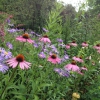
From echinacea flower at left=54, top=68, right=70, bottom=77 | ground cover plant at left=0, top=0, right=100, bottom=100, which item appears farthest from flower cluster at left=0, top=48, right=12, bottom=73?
echinacea flower at left=54, top=68, right=70, bottom=77

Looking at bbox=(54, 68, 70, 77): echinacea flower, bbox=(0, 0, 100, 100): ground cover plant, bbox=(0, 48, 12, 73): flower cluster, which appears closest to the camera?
bbox=(0, 48, 12, 73): flower cluster

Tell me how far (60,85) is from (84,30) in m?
3.60

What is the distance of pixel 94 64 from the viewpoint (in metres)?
3.25

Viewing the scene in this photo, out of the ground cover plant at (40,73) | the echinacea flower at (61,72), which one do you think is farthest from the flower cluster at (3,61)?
the echinacea flower at (61,72)

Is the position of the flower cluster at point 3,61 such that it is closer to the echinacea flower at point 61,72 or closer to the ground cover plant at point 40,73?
the ground cover plant at point 40,73

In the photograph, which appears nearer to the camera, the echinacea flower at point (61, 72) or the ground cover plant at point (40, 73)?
the ground cover plant at point (40, 73)

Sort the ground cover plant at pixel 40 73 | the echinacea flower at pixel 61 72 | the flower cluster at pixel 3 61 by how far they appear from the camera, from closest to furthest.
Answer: the flower cluster at pixel 3 61 < the ground cover plant at pixel 40 73 < the echinacea flower at pixel 61 72

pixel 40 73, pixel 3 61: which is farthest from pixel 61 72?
pixel 3 61

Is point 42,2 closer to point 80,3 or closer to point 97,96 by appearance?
point 80,3

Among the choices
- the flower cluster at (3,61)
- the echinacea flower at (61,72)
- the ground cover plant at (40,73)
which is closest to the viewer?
the flower cluster at (3,61)

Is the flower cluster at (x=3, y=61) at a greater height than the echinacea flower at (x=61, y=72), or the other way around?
the flower cluster at (x=3, y=61)

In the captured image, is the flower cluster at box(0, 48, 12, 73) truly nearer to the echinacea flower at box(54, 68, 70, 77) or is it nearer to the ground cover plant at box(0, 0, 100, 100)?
the ground cover plant at box(0, 0, 100, 100)

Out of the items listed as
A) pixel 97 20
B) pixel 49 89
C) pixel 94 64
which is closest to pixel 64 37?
pixel 97 20

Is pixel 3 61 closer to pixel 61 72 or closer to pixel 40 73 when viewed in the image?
pixel 40 73
